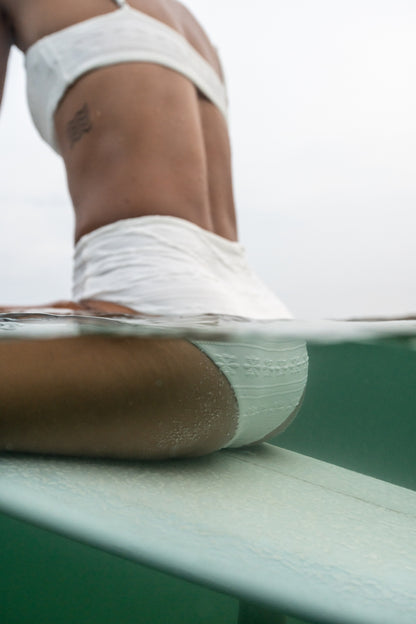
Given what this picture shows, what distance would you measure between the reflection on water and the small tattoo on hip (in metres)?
0.51

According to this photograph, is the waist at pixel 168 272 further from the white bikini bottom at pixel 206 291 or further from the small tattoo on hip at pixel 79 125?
the small tattoo on hip at pixel 79 125

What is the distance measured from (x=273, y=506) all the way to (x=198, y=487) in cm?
10

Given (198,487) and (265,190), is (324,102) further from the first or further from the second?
(198,487)

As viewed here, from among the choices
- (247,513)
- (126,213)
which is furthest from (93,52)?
(247,513)

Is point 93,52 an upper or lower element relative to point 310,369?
upper

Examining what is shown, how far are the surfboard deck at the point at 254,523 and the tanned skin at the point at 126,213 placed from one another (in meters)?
0.05

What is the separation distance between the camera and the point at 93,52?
1157 mm

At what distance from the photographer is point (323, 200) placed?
1.58 meters

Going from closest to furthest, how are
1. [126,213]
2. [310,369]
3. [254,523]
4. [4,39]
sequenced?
[254,523] → [310,369] → [126,213] → [4,39]

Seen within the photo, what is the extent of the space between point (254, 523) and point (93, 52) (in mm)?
974

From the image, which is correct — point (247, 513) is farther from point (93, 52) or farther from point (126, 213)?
point (93, 52)

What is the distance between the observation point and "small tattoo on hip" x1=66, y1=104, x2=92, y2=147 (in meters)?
1.14

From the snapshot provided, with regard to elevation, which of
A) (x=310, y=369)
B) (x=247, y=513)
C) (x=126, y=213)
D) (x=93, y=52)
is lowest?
(x=247, y=513)

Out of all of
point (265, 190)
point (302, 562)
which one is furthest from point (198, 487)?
point (265, 190)
